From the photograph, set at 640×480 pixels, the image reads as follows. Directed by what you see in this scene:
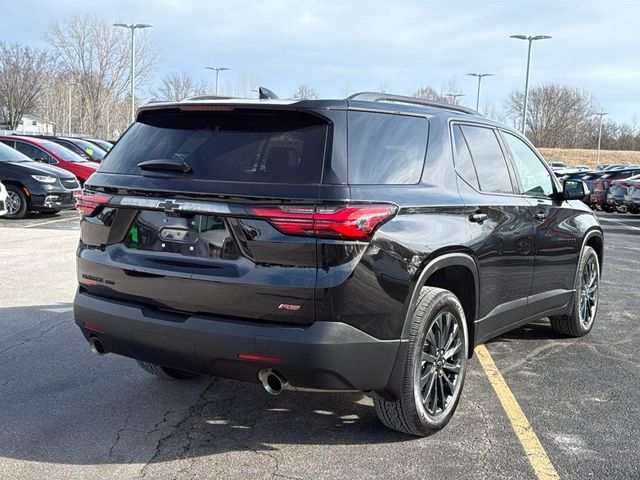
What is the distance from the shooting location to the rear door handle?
4148mm

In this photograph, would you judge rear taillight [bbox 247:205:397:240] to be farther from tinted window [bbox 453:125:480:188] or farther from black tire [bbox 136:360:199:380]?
black tire [bbox 136:360:199:380]

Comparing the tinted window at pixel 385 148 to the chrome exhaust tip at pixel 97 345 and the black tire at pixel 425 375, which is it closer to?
the black tire at pixel 425 375

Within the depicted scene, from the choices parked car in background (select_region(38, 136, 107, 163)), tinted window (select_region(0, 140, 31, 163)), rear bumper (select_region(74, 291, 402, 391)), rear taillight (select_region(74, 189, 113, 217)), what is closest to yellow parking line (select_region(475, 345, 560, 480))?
rear bumper (select_region(74, 291, 402, 391))

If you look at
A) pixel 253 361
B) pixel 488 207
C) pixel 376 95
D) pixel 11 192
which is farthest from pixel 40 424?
pixel 11 192

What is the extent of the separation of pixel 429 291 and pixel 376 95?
1186 millimetres

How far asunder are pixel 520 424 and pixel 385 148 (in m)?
1.86

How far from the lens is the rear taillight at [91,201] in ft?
12.2

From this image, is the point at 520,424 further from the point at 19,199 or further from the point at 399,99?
the point at 19,199

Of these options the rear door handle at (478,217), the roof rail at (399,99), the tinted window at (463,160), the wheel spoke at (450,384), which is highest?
the roof rail at (399,99)

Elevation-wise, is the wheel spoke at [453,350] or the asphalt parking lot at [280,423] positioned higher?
the wheel spoke at [453,350]

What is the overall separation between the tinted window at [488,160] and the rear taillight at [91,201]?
7.47ft

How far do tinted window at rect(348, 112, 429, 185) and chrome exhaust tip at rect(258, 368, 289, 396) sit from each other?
1.00m

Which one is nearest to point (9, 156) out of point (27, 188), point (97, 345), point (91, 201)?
point (27, 188)

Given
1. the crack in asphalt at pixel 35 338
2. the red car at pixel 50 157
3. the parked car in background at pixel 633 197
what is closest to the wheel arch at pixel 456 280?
the crack in asphalt at pixel 35 338
